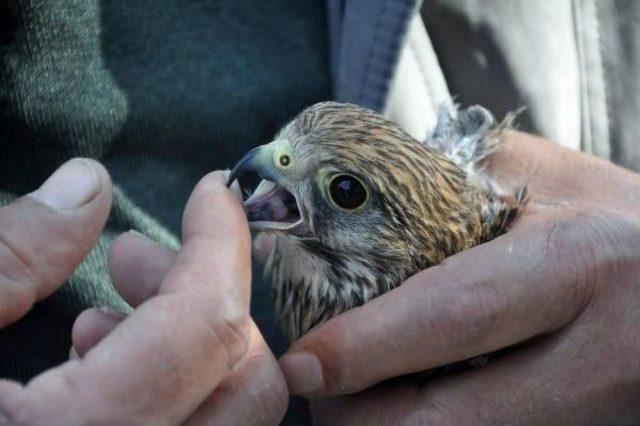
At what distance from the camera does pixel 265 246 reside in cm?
278

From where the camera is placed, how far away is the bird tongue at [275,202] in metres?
2.36

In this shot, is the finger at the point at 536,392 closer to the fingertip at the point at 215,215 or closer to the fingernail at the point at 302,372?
the fingernail at the point at 302,372

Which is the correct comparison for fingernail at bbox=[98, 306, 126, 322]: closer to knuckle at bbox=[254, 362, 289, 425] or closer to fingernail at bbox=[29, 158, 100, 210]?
fingernail at bbox=[29, 158, 100, 210]

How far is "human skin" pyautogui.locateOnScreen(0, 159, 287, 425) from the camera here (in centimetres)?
149

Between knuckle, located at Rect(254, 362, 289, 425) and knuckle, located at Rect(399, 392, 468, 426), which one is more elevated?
knuckle, located at Rect(254, 362, 289, 425)

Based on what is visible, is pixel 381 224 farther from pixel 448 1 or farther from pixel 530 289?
pixel 448 1

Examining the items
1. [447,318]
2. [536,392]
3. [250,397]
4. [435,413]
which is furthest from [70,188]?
[536,392]

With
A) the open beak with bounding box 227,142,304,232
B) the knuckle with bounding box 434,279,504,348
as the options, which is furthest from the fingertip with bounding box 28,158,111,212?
the knuckle with bounding box 434,279,504,348

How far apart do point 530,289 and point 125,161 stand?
1.41m

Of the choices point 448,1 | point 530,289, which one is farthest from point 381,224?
point 448,1

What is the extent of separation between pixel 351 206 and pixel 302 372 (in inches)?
21.0

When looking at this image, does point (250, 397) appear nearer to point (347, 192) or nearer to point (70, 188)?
point (70, 188)

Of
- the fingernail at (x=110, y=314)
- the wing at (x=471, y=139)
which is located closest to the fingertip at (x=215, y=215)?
the fingernail at (x=110, y=314)

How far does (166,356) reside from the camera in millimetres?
1537
